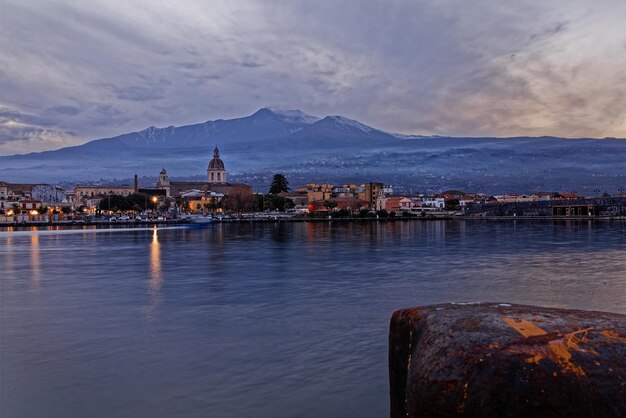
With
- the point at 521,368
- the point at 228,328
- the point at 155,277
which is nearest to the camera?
the point at 521,368

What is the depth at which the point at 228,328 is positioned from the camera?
1237cm

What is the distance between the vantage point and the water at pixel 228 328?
7.82 m

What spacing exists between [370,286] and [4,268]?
2035 cm

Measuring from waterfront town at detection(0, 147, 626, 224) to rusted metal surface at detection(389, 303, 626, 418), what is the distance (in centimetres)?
12635

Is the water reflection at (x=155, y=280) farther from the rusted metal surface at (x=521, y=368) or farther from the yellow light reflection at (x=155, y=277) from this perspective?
the rusted metal surface at (x=521, y=368)

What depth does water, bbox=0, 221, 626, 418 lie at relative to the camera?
7.82 m

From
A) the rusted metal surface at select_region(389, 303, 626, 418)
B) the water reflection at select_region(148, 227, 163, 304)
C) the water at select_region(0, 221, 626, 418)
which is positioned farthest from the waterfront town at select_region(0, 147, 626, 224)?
the rusted metal surface at select_region(389, 303, 626, 418)

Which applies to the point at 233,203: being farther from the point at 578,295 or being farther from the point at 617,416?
the point at 617,416

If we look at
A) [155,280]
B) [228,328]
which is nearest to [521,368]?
[228,328]

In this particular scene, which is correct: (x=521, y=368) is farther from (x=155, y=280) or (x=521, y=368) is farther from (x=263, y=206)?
(x=263, y=206)

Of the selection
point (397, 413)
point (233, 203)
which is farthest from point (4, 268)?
point (233, 203)

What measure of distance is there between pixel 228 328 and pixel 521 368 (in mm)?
9750

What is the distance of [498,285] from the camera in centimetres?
1948

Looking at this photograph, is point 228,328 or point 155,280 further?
point 155,280
